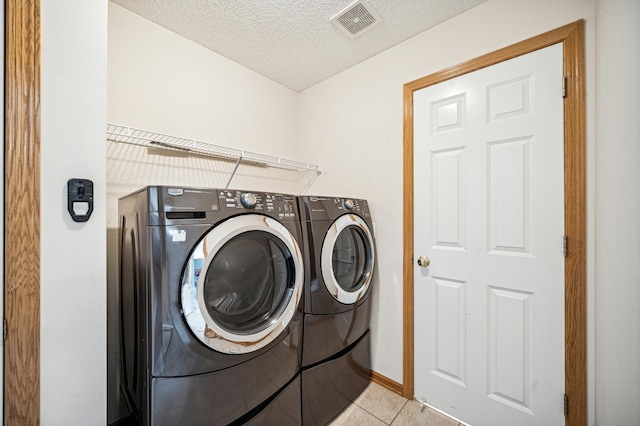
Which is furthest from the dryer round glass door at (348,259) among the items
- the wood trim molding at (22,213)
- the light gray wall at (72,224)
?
the wood trim molding at (22,213)

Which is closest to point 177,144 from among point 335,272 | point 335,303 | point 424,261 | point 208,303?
point 208,303

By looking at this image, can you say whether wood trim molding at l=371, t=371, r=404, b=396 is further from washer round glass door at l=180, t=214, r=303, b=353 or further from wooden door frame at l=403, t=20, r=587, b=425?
washer round glass door at l=180, t=214, r=303, b=353

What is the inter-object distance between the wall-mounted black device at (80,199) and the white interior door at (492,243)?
5.59 feet

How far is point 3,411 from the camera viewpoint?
0.79 meters

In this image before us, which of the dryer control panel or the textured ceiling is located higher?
the textured ceiling

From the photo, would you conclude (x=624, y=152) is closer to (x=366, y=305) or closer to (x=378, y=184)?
(x=378, y=184)

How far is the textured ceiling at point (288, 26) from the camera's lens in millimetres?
1492

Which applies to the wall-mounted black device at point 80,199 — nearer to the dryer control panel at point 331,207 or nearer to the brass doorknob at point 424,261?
the dryer control panel at point 331,207

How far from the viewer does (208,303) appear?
103 cm

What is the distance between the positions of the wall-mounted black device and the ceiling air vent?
1599 mm

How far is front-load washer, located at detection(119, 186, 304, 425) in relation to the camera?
93cm

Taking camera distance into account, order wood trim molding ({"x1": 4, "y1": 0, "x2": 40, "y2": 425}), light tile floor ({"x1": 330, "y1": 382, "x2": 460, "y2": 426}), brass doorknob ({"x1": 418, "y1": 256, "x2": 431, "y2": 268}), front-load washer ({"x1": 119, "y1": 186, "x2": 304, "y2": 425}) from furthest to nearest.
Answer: brass doorknob ({"x1": 418, "y1": 256, "x2": 431, "y2": 268})
light tile floor ({"x1": 330, "y1": 382, "x2": 460, "y2": 426})
front-load washer ({"x1": 119, "y1": 186, "x2": 304, "y2": 425})
wood trim molding ({"x1": 4, "y1": 0, "x2": 40, "y2": 425})

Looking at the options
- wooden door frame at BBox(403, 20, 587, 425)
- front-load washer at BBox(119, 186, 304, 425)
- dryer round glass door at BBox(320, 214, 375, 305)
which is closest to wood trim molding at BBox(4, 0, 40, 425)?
front-load washer at BBox(119, 186, 304, 425)

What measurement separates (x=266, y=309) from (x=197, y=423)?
0.49 meters
